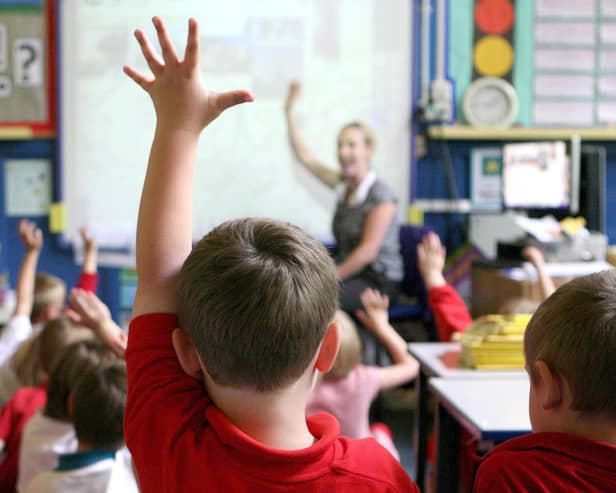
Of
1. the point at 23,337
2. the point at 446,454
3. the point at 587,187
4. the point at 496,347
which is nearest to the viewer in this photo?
the point at 446,454

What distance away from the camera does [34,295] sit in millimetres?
3129

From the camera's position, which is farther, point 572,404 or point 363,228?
point 363,228

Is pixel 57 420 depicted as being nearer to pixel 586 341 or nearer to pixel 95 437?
pixel 95 437

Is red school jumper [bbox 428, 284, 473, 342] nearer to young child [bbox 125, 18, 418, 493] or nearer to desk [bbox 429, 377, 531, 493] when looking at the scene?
desk [bbox 429, 377, 531, 493]

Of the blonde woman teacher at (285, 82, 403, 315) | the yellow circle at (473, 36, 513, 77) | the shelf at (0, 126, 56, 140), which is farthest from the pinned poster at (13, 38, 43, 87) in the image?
the yellow circle at (473, 36, 513, 77)

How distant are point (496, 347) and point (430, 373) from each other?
159 mm

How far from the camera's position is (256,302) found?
0.82m

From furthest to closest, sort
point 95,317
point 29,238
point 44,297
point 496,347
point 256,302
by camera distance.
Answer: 1. point 44,297
2. point 29,238
3. point 496,347
4. point 95,317
5. point 256,302

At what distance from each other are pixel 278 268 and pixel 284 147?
4021mm

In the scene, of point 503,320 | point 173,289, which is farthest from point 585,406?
point 503,320

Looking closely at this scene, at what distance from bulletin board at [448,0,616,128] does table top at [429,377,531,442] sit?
330cm

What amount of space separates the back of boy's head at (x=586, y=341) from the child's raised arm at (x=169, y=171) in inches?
16.7

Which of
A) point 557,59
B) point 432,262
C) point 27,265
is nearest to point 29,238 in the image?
point 27,265

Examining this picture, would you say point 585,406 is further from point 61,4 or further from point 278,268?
point 61,4
